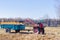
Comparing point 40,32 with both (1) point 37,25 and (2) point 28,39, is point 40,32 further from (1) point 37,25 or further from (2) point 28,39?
(2) point 28,39

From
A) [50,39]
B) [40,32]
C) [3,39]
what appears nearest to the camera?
[50,39]

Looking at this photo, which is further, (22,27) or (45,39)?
(22,27)

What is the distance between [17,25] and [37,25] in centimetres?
307

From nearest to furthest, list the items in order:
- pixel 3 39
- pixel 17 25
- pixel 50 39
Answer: pixel 50 39
pixel 3 39
pixel 17 25

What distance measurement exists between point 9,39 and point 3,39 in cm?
61

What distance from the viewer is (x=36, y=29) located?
67.1 ft

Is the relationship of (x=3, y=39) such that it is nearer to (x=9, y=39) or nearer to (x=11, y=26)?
(x=9, y=39)

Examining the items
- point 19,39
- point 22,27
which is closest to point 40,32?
point 22,27

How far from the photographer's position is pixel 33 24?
69.7ft

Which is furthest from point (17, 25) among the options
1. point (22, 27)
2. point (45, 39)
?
point (45, 39)

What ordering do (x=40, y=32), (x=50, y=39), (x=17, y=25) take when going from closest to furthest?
1. (x=50, y=39)
2. (x=40, y=32)
3. (x=17, y=25)

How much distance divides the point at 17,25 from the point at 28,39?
6.70m

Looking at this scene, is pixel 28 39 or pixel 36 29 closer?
pixel 28 39

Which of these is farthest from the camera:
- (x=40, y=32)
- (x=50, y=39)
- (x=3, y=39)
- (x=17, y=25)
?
(x=17, y=25)
